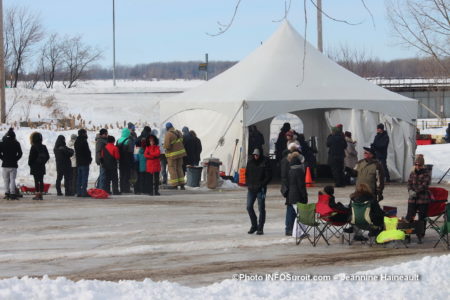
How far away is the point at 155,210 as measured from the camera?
19.3m

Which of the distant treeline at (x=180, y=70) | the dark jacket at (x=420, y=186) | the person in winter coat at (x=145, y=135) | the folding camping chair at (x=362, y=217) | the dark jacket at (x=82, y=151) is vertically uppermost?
the distant treeline at (x=180, y=70)

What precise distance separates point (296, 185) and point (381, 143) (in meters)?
9.85

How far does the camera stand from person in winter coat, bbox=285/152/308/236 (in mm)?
15086

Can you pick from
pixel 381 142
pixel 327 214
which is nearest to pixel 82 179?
pixel 381 142

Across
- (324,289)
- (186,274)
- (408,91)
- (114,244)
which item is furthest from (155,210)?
(408,91)

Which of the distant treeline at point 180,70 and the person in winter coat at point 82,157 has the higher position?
the distant treeline at point 180,70

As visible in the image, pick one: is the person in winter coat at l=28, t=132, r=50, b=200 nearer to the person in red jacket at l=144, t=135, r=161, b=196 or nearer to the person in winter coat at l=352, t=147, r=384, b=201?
the person in red jacket at l=144, t=135, r=161, b=196

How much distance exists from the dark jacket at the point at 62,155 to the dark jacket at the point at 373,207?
29.2ft

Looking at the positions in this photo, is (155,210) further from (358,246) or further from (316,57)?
(316,57)

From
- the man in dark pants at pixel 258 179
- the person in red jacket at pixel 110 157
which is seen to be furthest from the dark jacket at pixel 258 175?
the person in red jacket at pixel 110 157

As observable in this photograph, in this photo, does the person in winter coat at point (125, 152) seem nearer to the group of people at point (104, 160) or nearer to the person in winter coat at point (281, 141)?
the group of people at point (104, 160)

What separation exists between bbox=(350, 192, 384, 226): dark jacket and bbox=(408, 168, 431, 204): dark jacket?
729mm

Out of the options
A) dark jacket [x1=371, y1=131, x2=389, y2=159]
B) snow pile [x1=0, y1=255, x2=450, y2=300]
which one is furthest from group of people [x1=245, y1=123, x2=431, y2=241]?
dark jacket [x1=371, y1=131, x2=389, y2=159]

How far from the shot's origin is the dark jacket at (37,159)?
822 inches
